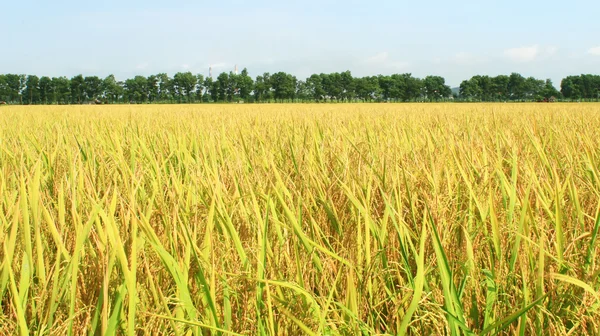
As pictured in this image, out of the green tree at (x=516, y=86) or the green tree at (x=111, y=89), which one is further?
the green tree at (x=516, y=86)

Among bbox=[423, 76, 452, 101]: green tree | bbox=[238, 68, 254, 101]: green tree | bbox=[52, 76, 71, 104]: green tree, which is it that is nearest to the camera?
bbox=[52, 76, 71, 104]: green tree

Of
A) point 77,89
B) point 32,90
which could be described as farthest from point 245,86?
point 32,90

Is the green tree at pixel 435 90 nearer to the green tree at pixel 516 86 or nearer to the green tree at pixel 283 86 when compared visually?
the green tree at pixel 516 86

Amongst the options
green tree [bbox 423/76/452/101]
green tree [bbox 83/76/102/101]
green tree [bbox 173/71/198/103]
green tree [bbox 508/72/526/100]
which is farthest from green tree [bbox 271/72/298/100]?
green tree [bbox 508/72/526/100]

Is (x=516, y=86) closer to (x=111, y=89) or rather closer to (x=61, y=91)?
(x=111, y=89)

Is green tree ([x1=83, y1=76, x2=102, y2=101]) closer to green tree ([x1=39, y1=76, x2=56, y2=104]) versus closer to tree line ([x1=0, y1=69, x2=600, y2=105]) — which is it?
tree line ([x1=0, y1=69, x2=600, y2=105])

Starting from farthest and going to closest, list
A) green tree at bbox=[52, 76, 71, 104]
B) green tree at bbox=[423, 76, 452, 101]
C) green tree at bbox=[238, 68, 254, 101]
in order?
green tree at bbox=[423, 76, 452, 101] → green tree at bbox=[238, 68, 254, 101] → green tree at bbox=[52, 76, 71, 104]

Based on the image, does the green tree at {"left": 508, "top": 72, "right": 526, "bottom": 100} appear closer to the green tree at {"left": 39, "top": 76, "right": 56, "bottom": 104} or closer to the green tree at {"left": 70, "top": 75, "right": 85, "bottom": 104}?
the green tree at {"left": 70, "top": 75, "right": 85, "bottom": 104}

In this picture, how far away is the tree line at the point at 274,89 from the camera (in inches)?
2724

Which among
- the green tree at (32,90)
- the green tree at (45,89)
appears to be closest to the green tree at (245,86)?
the green tree at (45,89)

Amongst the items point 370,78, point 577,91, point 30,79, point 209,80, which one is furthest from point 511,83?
point 30,79

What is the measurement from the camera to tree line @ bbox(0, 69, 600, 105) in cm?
6919

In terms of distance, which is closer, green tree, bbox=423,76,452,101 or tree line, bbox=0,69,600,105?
tree line, bbox=0,69,600,105

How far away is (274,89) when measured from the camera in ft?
230
